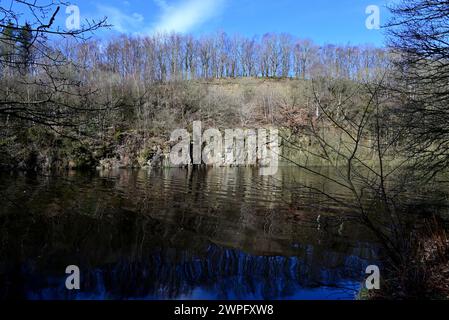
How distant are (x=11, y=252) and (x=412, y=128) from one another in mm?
12067

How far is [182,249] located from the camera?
9.81 meters

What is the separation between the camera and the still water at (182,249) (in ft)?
23.2

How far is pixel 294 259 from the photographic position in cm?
895

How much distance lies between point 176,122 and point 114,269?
135ft

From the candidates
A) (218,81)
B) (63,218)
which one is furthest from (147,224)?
(218,81)

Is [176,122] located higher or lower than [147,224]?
higher

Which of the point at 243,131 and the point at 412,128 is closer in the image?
the point at 412,128

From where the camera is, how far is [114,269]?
817 cm

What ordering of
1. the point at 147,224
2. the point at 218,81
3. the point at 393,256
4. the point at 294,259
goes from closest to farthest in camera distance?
1. the point at 393,256
2. the point at 294,259
3. the point at 147,224
4. the point at 218,81

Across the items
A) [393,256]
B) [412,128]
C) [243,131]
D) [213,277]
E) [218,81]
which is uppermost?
[218,81]

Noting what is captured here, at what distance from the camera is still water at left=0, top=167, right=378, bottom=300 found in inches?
279
